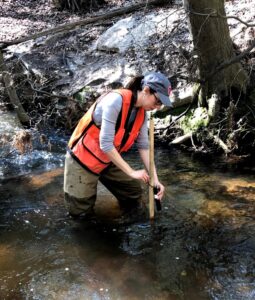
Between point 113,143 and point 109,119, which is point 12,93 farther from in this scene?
point 109,119

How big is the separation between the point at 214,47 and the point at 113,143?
128 inches

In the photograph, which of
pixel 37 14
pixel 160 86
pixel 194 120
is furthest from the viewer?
Result: pixel 37 14

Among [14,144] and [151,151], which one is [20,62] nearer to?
[14,144]

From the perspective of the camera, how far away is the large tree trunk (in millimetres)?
6566

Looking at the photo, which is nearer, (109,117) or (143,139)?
(109,117)

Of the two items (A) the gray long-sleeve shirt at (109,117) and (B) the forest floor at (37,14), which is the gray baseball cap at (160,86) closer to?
(A) the gray long-sleeve shirt at (109,117)

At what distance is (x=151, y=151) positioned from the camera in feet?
14.6

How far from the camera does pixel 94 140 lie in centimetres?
451

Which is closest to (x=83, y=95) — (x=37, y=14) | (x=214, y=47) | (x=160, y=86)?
(x=214, y=47)

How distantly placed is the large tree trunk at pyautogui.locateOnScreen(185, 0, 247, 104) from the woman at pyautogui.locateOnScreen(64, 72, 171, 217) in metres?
2.61

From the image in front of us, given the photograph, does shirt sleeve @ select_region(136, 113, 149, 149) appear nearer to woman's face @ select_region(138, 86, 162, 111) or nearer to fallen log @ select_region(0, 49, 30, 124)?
woman's face @ select_region(138, 86, 162, 111)

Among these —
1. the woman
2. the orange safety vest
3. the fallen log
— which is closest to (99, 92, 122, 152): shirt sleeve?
the woman

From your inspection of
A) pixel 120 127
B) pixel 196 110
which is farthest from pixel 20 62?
pixel 120 127

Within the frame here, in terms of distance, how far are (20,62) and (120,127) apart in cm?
642
